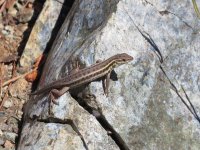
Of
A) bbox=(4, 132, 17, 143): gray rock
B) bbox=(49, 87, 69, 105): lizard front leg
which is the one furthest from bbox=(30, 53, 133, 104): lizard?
bbox=(4, 132, 17, 143): gray rock

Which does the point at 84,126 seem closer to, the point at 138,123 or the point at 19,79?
the point at 138,123

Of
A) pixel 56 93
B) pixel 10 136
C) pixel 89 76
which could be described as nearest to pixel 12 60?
pixel 10 136

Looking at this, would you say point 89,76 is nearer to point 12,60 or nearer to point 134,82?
point 134,82

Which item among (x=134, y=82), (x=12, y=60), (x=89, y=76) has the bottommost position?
(x=134, y=82)

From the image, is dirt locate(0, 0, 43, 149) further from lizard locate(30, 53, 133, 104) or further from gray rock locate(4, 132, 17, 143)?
lizard locate(30, 53, 133, 104)

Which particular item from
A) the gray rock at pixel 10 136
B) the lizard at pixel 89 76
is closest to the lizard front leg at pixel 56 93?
the lizard at pixel 89 76

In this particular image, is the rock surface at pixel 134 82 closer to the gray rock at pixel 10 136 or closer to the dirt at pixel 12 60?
the gray rock at pixel 10 136

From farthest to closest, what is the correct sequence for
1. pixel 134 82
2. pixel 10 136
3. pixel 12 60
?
pixel 12 60
pixel 10 136
pixel 134 82

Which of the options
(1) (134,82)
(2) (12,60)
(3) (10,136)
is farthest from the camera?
(2) (12,60)
